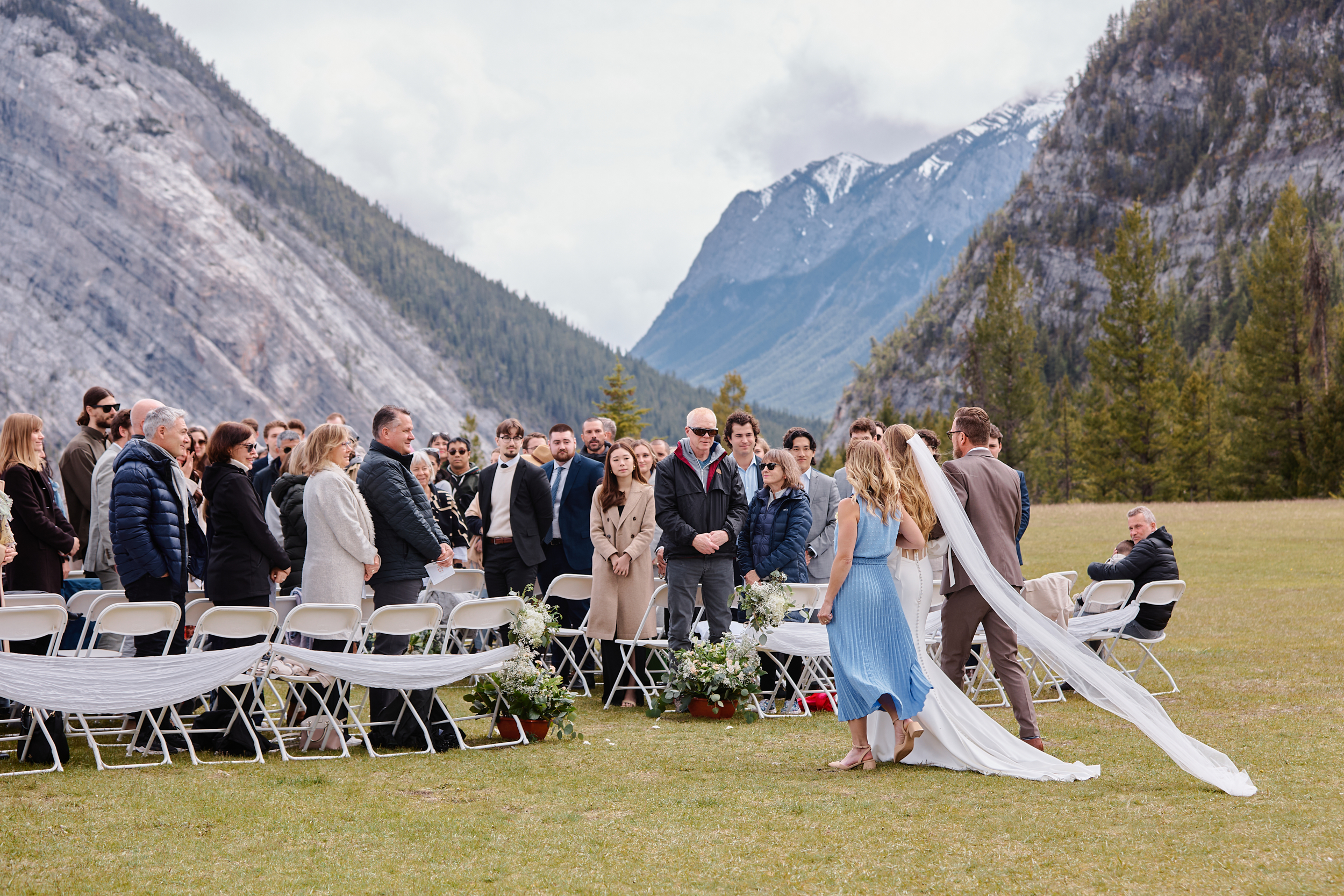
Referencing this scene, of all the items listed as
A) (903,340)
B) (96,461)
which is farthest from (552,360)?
(96,461)

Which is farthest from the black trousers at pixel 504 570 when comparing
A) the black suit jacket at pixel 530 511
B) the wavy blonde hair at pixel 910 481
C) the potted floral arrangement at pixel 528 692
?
the wavy blonde hair at pixel 910 481

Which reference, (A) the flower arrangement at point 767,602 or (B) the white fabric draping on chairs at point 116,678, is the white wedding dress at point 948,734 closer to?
(A) the flower arrangement at point 767,602

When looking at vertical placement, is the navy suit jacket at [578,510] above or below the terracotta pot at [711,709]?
above

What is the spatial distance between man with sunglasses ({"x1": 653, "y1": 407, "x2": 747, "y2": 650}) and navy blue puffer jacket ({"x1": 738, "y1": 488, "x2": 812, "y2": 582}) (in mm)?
496

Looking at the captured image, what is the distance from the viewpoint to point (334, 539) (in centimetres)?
725

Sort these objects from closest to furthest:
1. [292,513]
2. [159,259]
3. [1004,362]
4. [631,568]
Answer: [292,513] → [631,568] → [1004,362] → [159,259]

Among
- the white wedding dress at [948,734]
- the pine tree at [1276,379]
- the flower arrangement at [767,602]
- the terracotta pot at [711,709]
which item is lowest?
the terracotta pot at [711,709]

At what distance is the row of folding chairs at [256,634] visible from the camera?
6.42 metres

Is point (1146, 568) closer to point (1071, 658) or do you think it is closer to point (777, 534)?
point (777, 534)

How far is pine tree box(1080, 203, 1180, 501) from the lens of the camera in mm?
49906

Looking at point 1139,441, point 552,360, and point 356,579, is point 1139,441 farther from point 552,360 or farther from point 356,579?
point 552,360

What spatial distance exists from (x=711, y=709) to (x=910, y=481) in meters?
2.57

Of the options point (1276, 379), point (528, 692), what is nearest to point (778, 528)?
point (528, 692)

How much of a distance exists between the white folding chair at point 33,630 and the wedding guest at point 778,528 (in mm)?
4926
